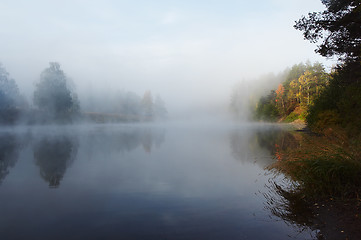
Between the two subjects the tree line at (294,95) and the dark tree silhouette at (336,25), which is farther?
the tree line at (294,95)

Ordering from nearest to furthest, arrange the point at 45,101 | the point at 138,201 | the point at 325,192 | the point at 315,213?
the point at 315,213 < the point at 325,192 < the point at 138,201 < the point at 45,101

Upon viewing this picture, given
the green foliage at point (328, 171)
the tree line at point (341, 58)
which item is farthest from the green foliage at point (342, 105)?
the green foliage at point (328, 171)

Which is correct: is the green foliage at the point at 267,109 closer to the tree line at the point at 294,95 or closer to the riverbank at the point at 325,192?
the tree line at the point at 294,95

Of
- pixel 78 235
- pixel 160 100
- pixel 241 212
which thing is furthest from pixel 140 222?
pixel 160 100

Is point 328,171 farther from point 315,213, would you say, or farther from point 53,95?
point 53,95

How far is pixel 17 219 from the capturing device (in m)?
6.17

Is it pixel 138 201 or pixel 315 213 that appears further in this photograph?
pixel 138 201

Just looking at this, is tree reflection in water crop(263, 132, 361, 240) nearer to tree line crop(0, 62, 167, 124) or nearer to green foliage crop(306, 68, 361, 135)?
green foliage crop(306, 68, 361, 135)

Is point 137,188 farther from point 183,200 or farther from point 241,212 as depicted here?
point 241,212

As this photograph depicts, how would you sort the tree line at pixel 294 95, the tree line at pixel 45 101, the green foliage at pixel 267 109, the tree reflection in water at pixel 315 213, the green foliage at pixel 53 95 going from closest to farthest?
the tree reflection in water at pixel 315 213, the tree line at pixel 45 101, the green foliage at pixel 53 95, the tree line at pixel 294 95, the green foliage at pixel 267 109

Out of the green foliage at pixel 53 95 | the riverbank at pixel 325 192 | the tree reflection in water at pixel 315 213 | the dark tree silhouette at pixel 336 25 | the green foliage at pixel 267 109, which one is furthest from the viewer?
the green foliage at pixel 267 109

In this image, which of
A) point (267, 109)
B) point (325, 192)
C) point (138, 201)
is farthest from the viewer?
point (267, 109)

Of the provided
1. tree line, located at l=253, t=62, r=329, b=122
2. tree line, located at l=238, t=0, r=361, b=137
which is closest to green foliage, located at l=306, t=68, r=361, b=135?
tree line, located at l=238, t=0, r=361, b=137

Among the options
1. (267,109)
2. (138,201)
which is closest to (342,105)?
(138,201)
